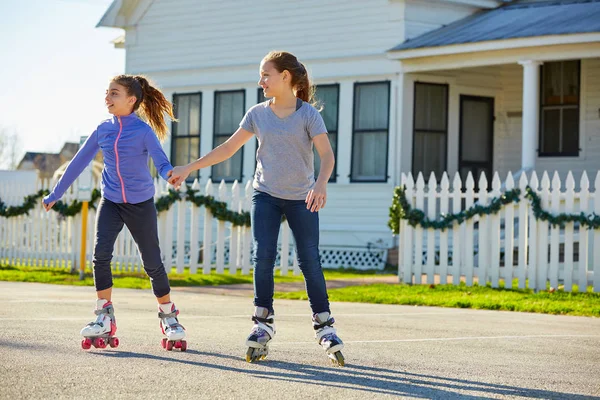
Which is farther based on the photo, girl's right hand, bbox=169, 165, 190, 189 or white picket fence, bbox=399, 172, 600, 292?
white picket fence, bbox=399, 172, 600, 292

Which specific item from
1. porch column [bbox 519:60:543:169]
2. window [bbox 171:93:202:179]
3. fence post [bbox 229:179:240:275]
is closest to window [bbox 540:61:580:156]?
porch column [bbox 519:60:543:169]

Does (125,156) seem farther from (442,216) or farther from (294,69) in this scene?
(442,216)

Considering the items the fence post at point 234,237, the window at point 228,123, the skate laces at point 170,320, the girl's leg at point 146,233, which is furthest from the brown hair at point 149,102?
the window at point 228,123

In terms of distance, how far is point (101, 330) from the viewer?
6895mm

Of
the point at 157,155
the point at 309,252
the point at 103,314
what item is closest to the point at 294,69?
→ the point at 157,155

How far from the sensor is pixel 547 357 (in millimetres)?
7246

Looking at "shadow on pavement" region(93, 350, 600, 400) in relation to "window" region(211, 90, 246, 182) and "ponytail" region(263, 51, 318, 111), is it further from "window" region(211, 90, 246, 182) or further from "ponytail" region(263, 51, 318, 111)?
"window" region(211, 90, 246, 182)

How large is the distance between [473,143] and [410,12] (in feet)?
8.84

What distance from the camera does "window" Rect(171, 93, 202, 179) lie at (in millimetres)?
22500

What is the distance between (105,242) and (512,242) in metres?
7.78

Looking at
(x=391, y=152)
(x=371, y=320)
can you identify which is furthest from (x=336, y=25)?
(x=371, y=320)

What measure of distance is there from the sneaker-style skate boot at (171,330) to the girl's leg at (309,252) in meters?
0.89

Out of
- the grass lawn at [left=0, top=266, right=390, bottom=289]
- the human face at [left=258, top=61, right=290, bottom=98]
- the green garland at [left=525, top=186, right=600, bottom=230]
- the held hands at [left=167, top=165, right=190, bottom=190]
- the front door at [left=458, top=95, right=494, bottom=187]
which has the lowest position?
the grass lawn at [left=0, top=266, right=390, bottom=289]

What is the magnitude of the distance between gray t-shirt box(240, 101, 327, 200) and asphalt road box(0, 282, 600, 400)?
1064mm
